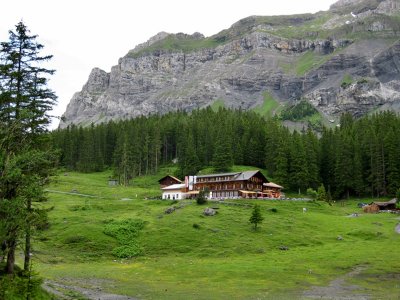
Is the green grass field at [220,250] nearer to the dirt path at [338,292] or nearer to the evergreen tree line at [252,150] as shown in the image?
the dirt path at [338,292]

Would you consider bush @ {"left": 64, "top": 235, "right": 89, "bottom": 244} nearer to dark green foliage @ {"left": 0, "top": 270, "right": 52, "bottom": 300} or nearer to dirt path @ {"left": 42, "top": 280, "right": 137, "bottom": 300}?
dirt path @ {"left": 42, "top": 280, "right": 137, "bottom": 300}

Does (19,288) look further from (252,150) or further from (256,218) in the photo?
(252,150)

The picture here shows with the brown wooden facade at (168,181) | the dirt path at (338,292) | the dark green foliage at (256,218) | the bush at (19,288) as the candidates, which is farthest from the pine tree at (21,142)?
the brown wooden facade at (168,181)

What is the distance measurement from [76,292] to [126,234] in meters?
33.0

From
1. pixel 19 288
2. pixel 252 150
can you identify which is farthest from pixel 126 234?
pixel 252 150

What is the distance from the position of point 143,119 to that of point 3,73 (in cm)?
15731

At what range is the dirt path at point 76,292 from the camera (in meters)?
35.3

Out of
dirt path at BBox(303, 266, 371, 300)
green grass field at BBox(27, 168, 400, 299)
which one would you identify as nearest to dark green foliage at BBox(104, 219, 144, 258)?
green grass field at BBox(27, 168, 400, 299)

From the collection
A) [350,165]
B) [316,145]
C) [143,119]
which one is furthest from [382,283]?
[143,119]

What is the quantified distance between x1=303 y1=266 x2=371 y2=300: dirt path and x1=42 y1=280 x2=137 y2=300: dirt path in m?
17.5

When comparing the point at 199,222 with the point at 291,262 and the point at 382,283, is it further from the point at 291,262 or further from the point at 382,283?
the point at 382,283

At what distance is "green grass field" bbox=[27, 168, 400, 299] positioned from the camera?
44188 mm

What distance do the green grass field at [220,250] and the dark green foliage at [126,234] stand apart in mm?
990

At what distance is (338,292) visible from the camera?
136 ft
